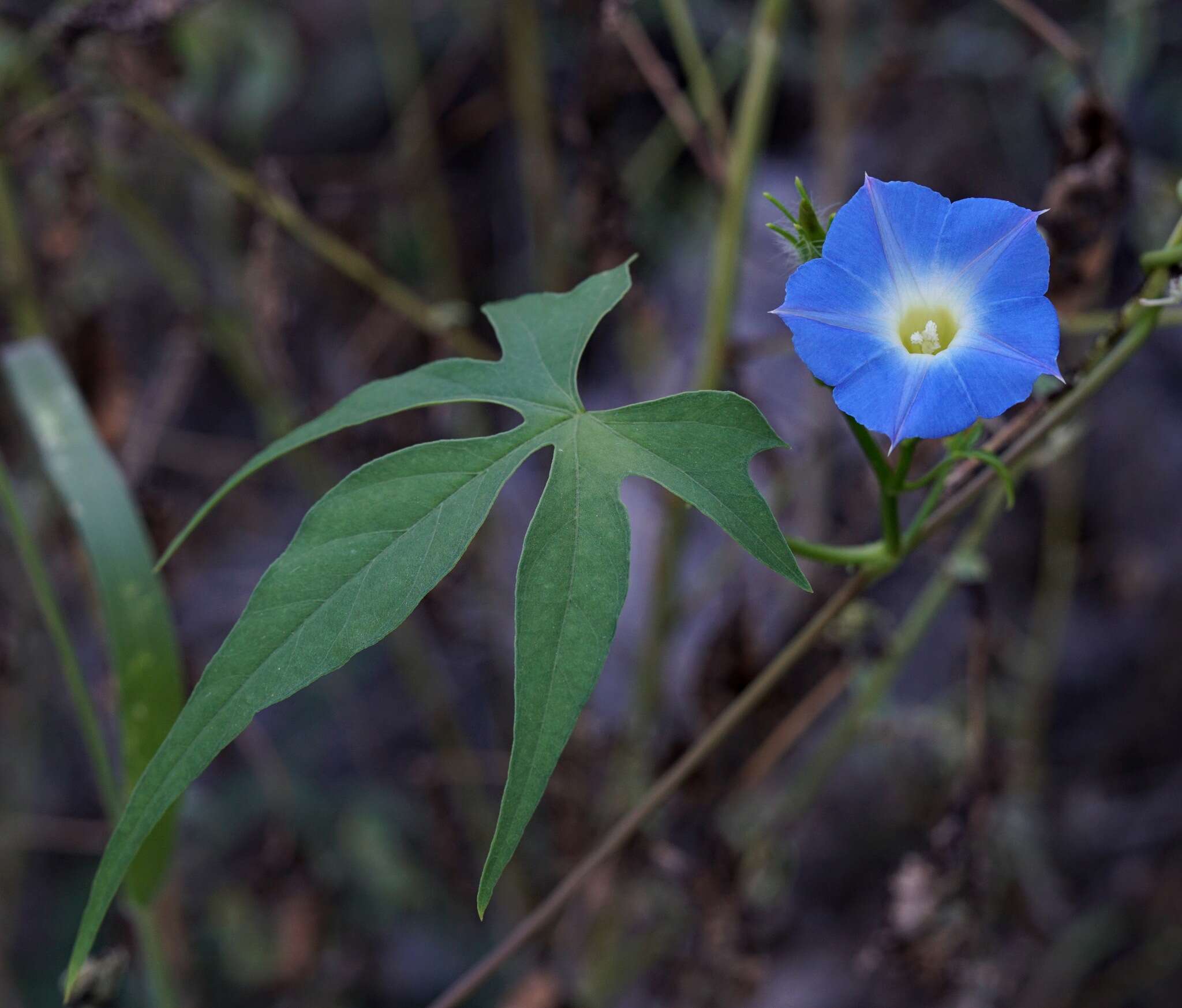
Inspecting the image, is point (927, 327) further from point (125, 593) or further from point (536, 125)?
point (536, 125)

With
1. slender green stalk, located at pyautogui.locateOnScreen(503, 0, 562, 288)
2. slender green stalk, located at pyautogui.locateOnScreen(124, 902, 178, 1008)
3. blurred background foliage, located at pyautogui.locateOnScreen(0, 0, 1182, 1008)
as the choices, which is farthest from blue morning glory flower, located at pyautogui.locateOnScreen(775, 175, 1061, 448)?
slender green stalk, located at pyautogui.locateOnScreen(503, 0, 562, 288)

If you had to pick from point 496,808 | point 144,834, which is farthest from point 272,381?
point 144,834

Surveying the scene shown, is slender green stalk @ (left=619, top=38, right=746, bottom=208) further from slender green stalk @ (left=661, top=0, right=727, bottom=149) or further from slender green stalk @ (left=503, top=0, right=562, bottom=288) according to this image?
slender green stalk @ (left=661, top=0, right=727, bottom=149)

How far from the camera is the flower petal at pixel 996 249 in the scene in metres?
0.61

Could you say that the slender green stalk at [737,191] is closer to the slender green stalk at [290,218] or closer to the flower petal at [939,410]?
the slender green stalk at [290,218]

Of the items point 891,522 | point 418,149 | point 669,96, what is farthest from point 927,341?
point 418,149

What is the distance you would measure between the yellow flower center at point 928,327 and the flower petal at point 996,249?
3cm

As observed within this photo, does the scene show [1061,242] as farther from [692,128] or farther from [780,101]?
Result: [780,101]

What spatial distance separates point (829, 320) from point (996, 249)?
12 cm

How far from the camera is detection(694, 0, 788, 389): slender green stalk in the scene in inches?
42.7

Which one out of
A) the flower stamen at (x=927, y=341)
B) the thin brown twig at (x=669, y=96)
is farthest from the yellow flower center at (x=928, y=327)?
the thin brown twig at (x=669, y=96)

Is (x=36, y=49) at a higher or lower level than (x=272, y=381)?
higher

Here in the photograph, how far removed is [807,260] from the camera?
615 mm

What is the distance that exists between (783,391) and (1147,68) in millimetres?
970
